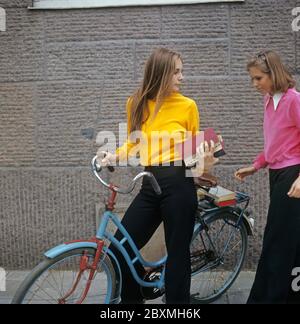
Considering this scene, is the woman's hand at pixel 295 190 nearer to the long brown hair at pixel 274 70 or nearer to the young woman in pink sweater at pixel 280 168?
the young woman in pink sweater at pixel 280 168

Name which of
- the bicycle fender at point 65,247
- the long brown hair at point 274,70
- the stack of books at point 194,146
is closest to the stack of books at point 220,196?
the stack of books at point 194,146

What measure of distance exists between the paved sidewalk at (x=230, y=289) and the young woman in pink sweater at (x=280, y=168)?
56cm

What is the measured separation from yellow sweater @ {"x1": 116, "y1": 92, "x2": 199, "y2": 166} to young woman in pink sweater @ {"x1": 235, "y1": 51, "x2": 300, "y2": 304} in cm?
49

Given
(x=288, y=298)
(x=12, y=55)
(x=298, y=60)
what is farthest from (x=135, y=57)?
(x=288, y=298)

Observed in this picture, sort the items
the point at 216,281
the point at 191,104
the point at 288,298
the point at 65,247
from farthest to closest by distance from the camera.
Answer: the point at 216,281
the point at 288,298
the point at 191,104
the point at 65,247

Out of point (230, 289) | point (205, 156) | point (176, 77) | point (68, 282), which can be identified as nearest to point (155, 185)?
point (205, 156)

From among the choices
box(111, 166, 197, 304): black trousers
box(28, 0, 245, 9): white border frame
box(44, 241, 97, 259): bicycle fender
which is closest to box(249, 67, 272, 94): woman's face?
box(111, 166, 197, 304): black trousers

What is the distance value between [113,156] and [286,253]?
1277mm

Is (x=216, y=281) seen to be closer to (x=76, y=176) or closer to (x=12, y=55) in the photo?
(x=76, y=176)

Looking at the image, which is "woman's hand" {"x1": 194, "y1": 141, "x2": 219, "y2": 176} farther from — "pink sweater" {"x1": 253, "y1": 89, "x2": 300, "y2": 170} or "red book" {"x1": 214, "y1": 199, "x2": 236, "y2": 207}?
"red book" {"x1": 214, "y1": 199, "x2": 236, "y2": 207}

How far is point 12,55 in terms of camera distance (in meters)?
4.26

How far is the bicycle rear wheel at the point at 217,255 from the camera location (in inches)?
132

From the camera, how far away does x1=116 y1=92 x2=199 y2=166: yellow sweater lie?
2760 mm
